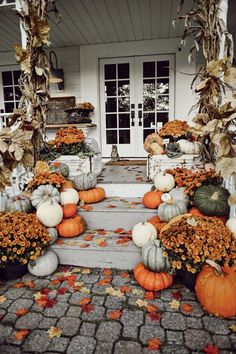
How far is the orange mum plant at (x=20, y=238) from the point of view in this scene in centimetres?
248

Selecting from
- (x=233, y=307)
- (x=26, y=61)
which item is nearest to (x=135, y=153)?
(x=26, y=61)

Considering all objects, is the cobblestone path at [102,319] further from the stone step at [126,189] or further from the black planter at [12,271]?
the stone step at [126,189]

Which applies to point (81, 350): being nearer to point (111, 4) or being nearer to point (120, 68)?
point (111, 4)

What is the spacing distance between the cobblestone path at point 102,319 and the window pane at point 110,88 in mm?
4368

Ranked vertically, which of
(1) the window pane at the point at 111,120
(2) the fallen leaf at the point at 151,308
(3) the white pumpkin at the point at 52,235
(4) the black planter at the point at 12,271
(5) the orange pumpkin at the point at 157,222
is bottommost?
(2) the fallen leaf at the point at 151,308

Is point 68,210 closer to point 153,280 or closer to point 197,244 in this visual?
point 153,280

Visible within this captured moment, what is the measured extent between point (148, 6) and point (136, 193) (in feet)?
9.17

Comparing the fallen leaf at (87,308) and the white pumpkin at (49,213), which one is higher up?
the white pumpkin at (49,213)

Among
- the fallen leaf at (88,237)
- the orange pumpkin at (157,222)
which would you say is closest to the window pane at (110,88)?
the orange pumpkin at (157,222)

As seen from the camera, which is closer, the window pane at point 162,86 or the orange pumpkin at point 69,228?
the orange pumpkin at point 69,228

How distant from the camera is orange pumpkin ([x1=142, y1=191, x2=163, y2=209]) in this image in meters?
3.23

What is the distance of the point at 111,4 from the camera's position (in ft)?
13.9

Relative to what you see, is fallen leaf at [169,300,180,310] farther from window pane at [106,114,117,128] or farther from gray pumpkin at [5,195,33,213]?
window pane at [106,114,117,128]

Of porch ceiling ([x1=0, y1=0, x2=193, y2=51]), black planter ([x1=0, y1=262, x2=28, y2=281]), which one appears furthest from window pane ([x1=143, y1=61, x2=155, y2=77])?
black planter ([x1=0, y1=262, x2=28, y2=281])
